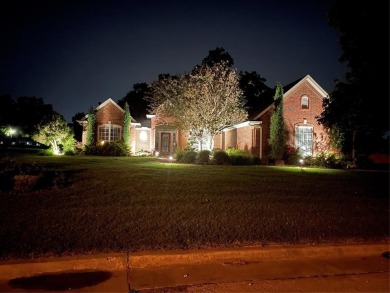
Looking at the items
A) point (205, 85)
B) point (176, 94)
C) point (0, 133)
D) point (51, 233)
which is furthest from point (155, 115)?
point (0, 133)

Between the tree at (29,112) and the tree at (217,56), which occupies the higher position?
the tree at (217,56)

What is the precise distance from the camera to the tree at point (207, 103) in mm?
21344

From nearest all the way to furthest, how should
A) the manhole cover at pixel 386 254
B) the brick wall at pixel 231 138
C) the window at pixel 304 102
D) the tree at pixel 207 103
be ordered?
the manhole cover at pixel 386 254
the tree at pixel 207 103
the window at pixel 304 102
the brick wall at pixel 231 138

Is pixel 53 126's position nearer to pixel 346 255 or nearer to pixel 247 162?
pixel 247 162

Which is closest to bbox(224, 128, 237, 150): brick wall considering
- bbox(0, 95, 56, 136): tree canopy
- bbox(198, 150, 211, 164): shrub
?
bbox(198, 150, 211, 164): shrub

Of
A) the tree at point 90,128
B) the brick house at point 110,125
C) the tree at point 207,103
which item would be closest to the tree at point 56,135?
the tree at point 90,128

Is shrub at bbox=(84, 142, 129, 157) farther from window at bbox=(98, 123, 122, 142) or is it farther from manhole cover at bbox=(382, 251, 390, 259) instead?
manhole cover at bbox=(382, 251, 390, 259)

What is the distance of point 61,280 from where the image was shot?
4328 mm

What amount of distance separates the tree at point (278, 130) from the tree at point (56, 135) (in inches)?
618

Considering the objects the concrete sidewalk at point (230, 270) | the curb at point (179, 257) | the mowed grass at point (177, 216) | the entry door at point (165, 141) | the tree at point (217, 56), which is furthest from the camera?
the tree at point (217, 56)

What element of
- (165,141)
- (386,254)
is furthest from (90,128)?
(386,254)

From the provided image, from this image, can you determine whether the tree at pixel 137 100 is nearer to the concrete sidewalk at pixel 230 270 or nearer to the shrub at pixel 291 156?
the shrub at pixel 291 156

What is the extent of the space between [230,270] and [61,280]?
7.57ft

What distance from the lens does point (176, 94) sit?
2403 centimetres
